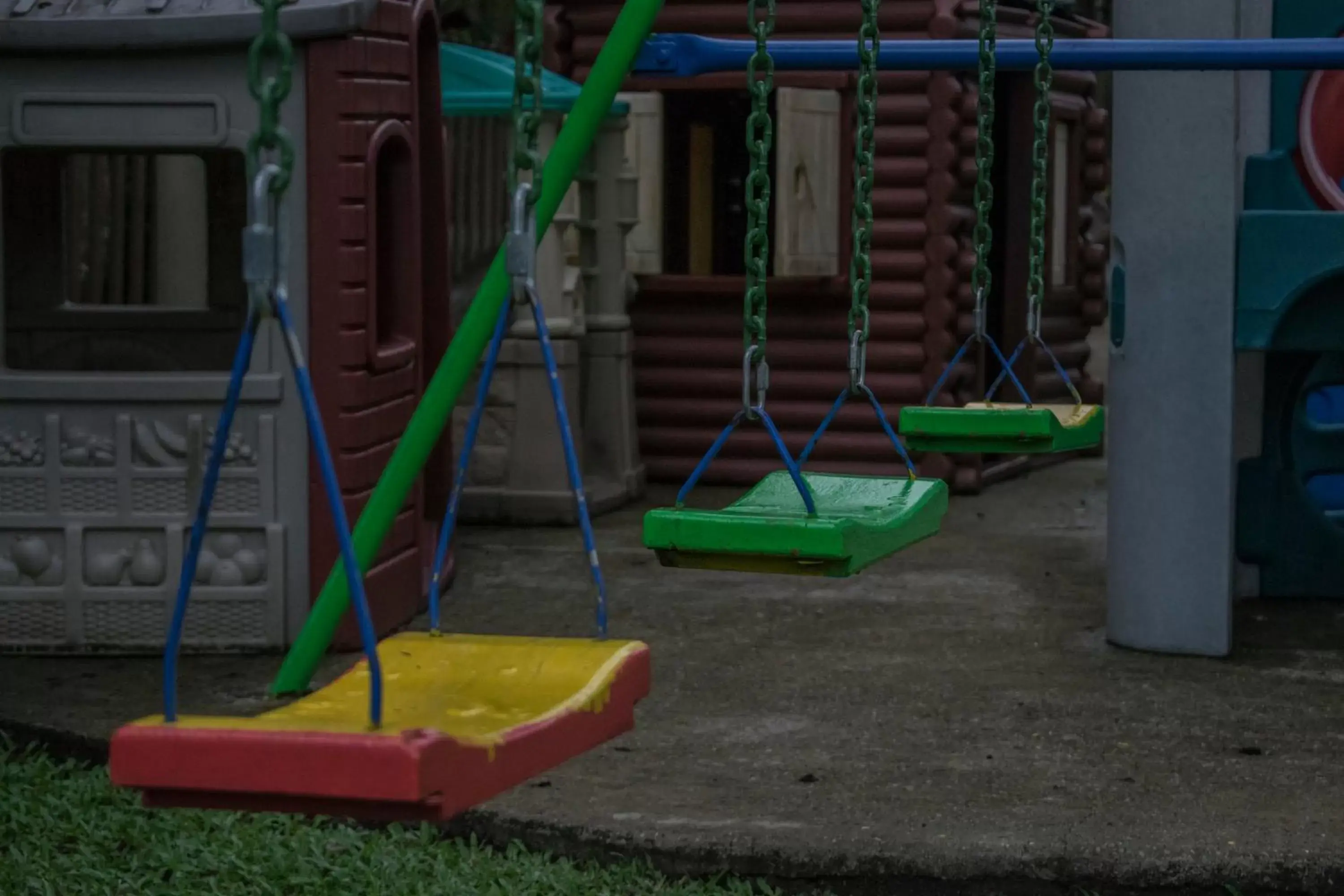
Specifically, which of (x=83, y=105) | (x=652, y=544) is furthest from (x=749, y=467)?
(x=652, y=544)

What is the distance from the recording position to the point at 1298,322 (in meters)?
7.48

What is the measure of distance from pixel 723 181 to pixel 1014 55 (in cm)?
524

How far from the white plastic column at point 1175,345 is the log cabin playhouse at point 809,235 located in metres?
3.86

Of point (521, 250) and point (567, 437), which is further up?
point (521, 250)

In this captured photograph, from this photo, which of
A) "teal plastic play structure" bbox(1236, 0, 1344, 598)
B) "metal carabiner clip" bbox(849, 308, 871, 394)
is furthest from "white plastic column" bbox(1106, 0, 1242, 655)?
"metal carabiner clip" bbox(849, 308, 871, 394)

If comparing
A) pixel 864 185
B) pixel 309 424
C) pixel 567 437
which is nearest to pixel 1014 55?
pixel 864 185

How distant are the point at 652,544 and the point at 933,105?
7.44 metres

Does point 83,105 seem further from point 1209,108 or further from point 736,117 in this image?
point 736,117

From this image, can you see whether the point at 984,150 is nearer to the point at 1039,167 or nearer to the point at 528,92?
the point at 1039,167

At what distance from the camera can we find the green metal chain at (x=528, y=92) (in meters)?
3.64

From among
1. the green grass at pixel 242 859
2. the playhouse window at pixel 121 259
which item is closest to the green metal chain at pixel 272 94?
the green grass at pixel 242 859

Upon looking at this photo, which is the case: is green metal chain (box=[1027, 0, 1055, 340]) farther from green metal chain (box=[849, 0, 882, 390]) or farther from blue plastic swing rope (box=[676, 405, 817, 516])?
blue plastic swing rope (box=[676, 405, 817, 516])

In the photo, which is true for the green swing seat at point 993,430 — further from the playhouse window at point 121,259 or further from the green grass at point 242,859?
the playhouse window at point 121,259

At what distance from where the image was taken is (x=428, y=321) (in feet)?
28.6
